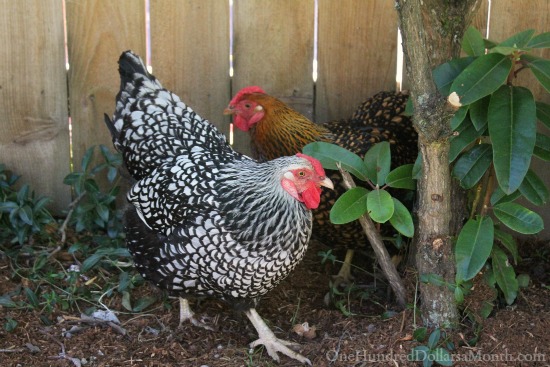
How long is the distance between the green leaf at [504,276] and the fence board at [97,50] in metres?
2.32

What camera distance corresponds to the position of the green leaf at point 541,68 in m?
2.75

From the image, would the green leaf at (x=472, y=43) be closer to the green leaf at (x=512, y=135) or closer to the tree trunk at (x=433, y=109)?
the tree trunk at (x=433, y=109)

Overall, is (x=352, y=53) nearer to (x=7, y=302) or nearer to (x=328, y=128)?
(x=328, y=128)

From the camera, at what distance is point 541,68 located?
277 centimetres

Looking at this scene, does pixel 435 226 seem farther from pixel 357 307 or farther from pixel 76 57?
pixel 76 57

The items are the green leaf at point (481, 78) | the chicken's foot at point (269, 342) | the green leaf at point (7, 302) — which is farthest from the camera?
the green leaf at point (7, 302)

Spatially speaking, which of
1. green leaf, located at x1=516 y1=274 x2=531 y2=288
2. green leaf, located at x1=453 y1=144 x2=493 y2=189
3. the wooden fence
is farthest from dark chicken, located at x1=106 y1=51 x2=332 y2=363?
green leaf, located at x1=516 y1=274 x2=531 y2=288

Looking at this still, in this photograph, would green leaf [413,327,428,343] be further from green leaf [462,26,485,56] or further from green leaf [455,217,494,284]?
green leaf [462,26,485,56]

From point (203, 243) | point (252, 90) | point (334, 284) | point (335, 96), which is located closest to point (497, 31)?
point (335, 96)

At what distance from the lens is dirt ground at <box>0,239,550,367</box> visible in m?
3.06

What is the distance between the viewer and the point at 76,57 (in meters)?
4.19

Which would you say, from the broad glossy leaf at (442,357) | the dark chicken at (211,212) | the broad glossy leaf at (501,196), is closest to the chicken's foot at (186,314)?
the dark chicken at (211,212)

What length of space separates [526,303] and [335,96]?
1.65 metres

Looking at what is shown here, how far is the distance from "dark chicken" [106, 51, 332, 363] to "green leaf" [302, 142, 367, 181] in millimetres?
132
